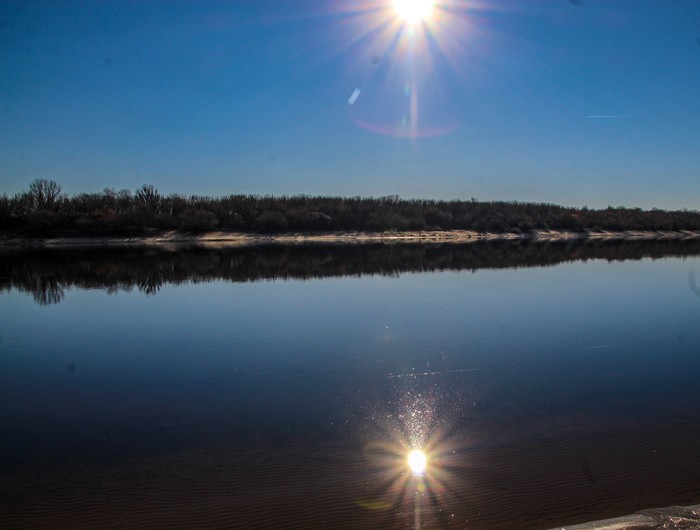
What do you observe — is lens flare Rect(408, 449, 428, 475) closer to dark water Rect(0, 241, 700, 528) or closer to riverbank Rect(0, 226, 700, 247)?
dark water Rect(0, 241, 700, 528)

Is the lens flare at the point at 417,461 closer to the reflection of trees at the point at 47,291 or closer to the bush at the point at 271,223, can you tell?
the reflection of trees at the point at 47,291

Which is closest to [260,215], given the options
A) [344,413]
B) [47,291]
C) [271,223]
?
[271,223]

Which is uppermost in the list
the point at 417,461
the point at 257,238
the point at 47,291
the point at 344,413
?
the point at 257,238

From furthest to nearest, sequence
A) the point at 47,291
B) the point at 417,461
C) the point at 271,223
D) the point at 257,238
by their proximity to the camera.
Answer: the point at 271,223 < the point at 257,238 < the point at 47,291 < the point at 417,461

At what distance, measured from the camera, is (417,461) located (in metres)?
5.77

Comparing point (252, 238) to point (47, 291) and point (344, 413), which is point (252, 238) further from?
point (344, 413)

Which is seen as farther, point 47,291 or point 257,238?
point 257,238

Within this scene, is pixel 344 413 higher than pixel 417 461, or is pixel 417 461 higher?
pixel 344 413

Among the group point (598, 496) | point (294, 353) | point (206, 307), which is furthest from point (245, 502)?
point (206, 307)

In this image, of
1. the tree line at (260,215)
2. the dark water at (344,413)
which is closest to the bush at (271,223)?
the tree line at (260,215)

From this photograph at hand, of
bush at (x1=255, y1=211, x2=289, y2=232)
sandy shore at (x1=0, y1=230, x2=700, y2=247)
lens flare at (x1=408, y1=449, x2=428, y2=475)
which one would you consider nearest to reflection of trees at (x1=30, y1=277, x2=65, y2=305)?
lens flare at (x1=408, y1=449, x2=428, y2=475)

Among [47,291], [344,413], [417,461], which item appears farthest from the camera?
[47,291]

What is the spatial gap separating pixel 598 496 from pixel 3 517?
5788mm

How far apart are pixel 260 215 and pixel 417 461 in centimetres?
5521
